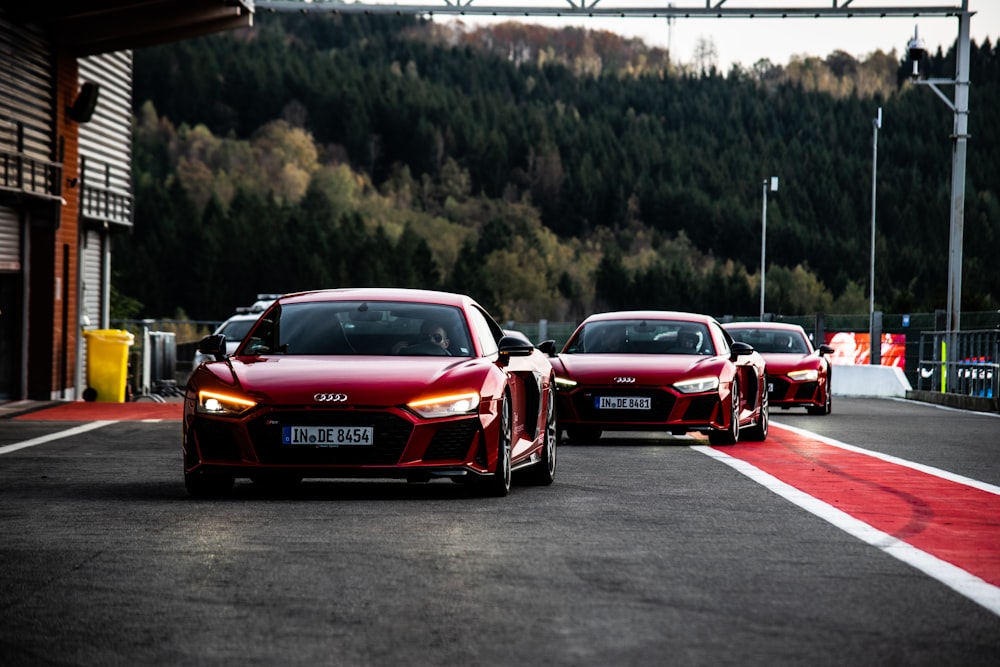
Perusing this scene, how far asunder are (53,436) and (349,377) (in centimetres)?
883

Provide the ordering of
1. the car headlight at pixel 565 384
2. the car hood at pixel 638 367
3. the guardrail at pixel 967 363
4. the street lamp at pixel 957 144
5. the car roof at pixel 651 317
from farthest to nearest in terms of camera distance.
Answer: the street lamp at pixel 957 144 < the guardrail at pixel 967 363 < the car roof at pixel 651 317 < the car headlight at pixel 565 384 < the car hood at pixel 638 367

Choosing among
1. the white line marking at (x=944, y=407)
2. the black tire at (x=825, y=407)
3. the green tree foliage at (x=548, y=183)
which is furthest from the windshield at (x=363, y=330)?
the green tree foliage at (x=548, y=183)

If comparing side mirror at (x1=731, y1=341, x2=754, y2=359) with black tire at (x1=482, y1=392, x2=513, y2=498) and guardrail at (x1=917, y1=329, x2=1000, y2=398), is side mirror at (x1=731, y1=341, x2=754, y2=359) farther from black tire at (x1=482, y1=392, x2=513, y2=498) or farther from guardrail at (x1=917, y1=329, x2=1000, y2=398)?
guardrail at (x1=917, y1=329, x2=1000, y2=398)

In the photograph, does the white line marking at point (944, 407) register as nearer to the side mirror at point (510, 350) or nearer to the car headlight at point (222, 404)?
the side mirror at point (510, 350)

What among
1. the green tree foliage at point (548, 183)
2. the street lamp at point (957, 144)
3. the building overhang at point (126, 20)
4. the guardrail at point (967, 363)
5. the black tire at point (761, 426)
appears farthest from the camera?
the green tree foliage at point (548, 183)

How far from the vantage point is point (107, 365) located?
31.9 m

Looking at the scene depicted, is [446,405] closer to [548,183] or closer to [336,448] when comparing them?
[336,448]

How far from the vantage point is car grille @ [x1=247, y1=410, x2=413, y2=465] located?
11211mm

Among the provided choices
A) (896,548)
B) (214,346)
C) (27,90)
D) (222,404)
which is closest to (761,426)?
(214,346)

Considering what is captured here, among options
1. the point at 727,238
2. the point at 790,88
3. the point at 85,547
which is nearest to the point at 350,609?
the point at 85,547

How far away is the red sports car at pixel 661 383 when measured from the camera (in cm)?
1755

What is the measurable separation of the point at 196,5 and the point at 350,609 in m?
25.6

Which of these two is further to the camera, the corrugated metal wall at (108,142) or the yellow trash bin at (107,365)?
the corrugated metal wall at (108,142)

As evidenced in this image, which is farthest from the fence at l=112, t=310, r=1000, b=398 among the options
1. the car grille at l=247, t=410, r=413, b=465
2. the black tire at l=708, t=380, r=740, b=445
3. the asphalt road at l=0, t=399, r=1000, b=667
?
the car grille at l=247, t=410, r=413, b=465
